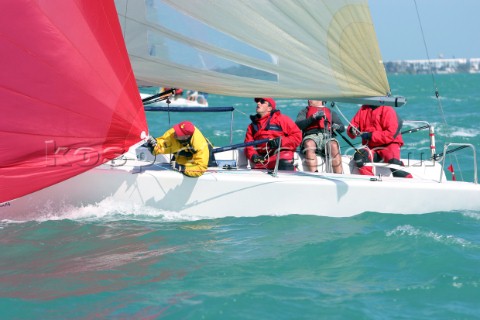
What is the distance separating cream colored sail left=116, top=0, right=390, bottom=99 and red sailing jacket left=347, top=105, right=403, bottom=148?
99cm

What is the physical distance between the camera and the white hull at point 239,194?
601cm

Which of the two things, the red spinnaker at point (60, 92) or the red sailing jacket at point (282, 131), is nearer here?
the red spinnaker at point (60, 92)

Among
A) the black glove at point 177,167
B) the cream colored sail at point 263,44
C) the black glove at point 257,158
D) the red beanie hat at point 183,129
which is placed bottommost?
the black glove at point 177,167

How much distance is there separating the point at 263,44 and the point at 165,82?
90 centimetres

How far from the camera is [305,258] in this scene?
203 inches

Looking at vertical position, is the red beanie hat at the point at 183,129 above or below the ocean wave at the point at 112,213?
above

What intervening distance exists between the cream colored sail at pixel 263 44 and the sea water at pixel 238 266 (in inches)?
39.4

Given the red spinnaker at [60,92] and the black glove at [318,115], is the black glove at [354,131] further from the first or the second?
the red spinnaker at [60,92]

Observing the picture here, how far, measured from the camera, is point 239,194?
609 centimetres

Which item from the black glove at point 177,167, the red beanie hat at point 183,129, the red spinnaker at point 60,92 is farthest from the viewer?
the black glove at point 177,167

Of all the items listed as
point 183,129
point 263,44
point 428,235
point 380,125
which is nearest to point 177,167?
point 183,129

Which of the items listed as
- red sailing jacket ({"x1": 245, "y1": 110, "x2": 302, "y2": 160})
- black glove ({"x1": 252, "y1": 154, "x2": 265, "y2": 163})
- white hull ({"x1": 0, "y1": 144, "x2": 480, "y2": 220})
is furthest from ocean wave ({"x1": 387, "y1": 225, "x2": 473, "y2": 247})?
black glove ({"x1": 252, "y1": 154, "x2": 265, "y2": 163})

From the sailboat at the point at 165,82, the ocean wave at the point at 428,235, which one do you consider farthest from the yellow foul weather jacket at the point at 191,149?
the ocean wave at the point at 428,235

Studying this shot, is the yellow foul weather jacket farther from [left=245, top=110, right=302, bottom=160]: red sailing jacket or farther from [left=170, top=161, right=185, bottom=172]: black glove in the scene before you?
[left=245, top=110, right=302, bottom=160]: red sailing jacket
